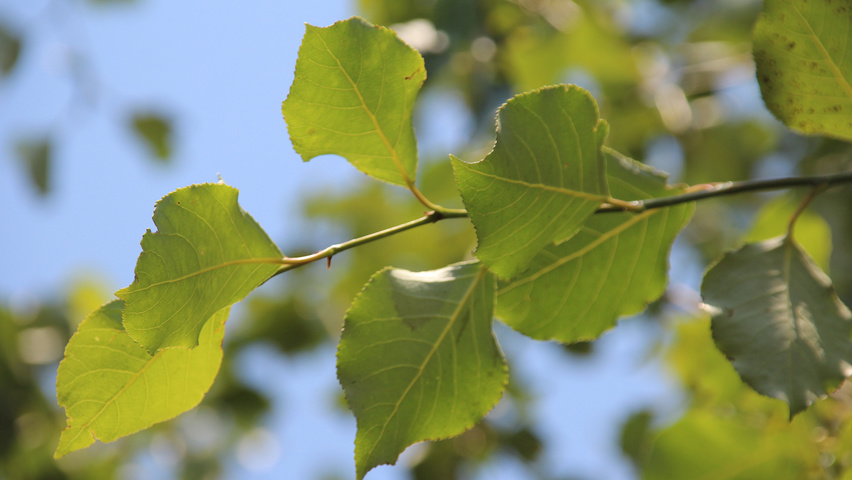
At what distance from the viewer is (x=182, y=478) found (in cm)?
242

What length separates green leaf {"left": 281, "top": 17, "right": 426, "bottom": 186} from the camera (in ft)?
1.73

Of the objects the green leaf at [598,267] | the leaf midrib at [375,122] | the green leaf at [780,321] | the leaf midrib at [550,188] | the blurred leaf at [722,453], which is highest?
the leaf midrib at [375,122]

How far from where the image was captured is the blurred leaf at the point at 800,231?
997 millimetres

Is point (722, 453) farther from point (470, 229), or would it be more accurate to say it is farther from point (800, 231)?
point (470, 229)

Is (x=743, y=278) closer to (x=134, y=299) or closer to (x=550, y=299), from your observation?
(x=550, y=299)

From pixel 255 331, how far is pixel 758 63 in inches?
69.9

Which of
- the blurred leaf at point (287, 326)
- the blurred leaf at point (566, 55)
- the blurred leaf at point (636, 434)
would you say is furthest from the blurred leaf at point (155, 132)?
the blurred leaf at point (636, 434)

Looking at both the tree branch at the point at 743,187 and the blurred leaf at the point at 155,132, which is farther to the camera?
the blurred leaf at the point at 155,132

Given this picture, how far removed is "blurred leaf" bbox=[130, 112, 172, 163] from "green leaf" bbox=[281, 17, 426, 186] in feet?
6.64

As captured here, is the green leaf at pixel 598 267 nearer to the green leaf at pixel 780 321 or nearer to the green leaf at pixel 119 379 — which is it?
the green leaf at pixel 780 321

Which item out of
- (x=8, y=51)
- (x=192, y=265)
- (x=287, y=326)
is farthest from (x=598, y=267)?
(x=8, y=51)

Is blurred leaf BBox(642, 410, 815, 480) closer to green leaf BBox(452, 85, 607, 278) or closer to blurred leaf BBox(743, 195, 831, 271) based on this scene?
blurred leaf BBox(743, 195, 831, 271)

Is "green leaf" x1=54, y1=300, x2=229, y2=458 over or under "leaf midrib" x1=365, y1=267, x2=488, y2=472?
over

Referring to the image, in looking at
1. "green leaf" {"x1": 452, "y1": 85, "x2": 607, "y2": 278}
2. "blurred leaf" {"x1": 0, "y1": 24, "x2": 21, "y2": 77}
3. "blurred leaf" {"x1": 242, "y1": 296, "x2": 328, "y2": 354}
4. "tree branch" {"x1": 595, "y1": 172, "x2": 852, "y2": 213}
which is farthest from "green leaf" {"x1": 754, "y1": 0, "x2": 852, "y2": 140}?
"blurred leaf" {"x1": 0, "y1": 24, "x2": 21, "y2": 77}
